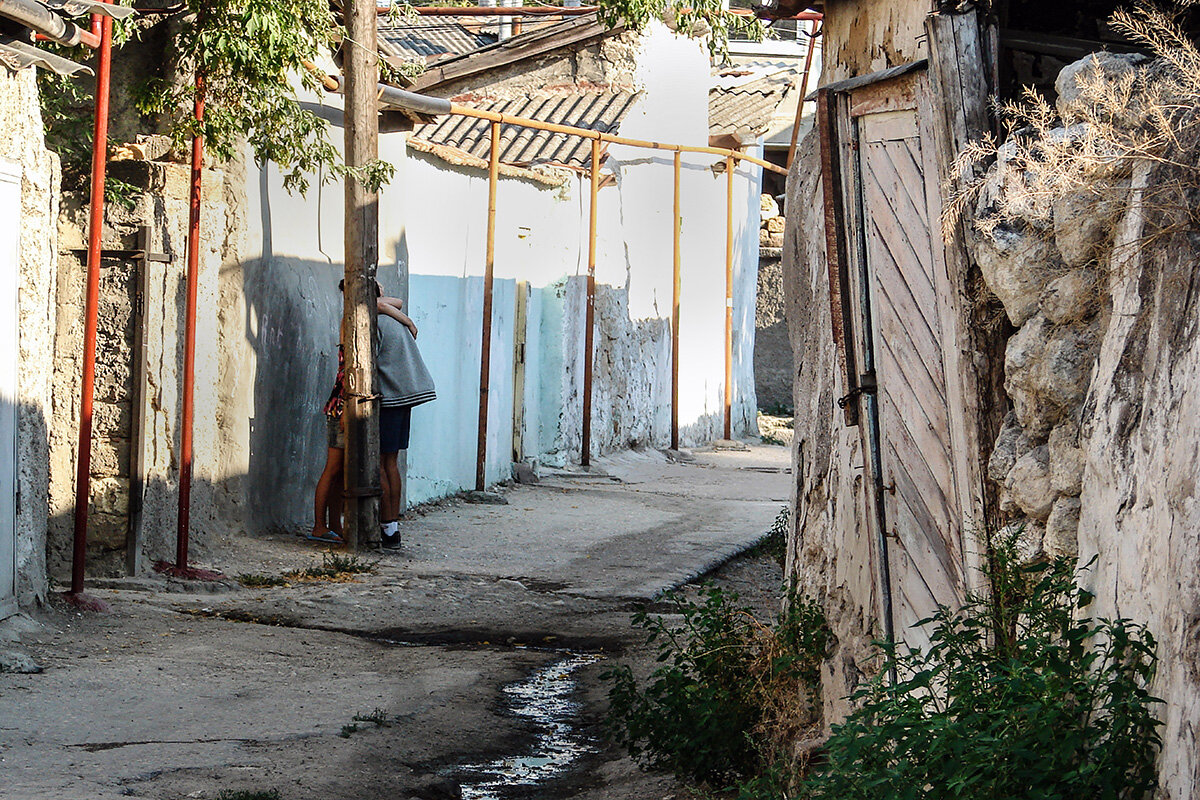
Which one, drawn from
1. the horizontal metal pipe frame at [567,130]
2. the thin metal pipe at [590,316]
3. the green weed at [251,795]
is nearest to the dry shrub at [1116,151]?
the green weed at [251,795]

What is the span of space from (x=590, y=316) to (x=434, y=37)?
9.10 m

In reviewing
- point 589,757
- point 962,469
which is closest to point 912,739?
point 962,469

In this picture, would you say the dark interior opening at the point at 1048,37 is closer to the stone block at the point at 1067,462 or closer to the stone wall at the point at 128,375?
the stone block at the point at 1067,462

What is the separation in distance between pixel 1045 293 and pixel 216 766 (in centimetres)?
292

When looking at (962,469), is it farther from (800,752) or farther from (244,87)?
(244,87)

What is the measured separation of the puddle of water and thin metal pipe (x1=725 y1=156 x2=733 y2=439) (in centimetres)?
1021

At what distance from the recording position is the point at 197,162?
23.5ft

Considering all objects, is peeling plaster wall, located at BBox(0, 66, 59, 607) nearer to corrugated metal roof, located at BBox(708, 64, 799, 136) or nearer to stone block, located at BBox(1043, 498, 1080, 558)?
stone block, located at BBox(1043, 498, 1080, 558)

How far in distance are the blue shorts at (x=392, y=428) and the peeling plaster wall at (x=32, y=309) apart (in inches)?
109

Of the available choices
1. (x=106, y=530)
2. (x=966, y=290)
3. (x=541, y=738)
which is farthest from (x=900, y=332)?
(x=106, y=530)

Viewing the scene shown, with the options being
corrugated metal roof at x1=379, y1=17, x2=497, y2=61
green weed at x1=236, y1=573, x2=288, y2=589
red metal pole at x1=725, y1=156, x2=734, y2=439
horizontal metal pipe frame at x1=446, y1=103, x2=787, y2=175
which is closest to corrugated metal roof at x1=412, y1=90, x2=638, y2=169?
horizontal metal pipe frame at x1=446, y1=103, x2=787, y2=175

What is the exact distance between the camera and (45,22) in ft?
18.3

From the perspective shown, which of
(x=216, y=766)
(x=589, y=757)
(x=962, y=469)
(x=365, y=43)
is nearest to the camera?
(x=962, y=469)

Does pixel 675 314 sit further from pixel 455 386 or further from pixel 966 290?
pixel 966 290
